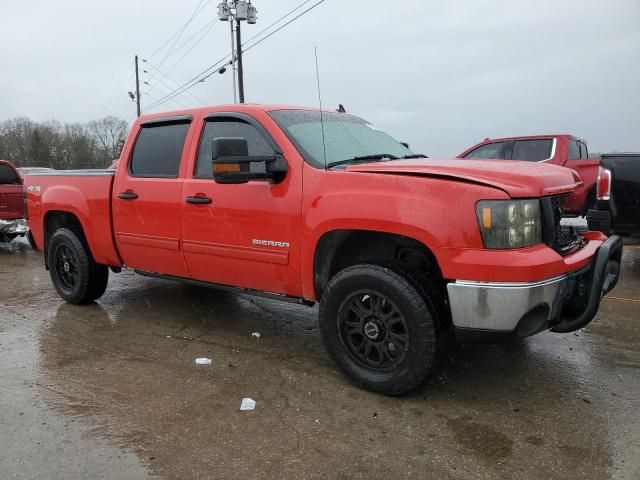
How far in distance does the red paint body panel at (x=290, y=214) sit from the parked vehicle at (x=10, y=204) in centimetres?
557

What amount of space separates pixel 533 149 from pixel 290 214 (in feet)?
23.7

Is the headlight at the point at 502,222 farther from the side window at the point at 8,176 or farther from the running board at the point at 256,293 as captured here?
the side window at the point at 8,176

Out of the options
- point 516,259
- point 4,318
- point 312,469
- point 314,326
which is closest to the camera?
point 312,469

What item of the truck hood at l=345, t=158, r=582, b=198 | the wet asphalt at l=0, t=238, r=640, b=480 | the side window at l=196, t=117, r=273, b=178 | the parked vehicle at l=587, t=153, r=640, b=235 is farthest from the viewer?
the parked vehicle at l=587, t=153, r=640, b=235

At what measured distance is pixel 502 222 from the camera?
2.79 metres

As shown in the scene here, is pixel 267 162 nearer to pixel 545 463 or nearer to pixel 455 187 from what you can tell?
pixel 455 187

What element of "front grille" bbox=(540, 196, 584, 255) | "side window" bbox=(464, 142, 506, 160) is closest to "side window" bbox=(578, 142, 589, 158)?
"side window" bbox=(464, 142, 506, 160)

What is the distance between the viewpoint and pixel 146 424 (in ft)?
9.66

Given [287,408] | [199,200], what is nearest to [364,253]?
[287,408]

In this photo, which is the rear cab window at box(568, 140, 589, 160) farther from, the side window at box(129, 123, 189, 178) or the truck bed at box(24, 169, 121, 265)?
the truck bed at box(24, 169, 121, 265)

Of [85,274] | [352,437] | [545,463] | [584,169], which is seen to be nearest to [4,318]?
[85,274]

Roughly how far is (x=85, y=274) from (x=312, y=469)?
361 centimetres

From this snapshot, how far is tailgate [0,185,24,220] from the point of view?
9.80 meters

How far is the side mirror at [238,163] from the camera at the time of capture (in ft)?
11.0
